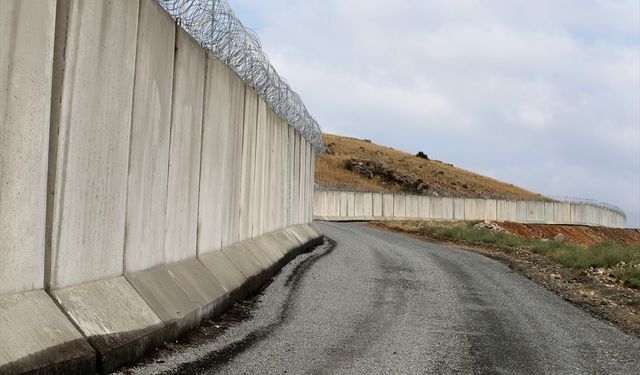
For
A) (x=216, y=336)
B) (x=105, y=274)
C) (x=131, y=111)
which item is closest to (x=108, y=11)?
(x=131, y=111)

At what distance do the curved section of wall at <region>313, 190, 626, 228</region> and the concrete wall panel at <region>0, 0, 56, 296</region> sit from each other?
3679 centimetres

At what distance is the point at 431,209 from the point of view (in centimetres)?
4766

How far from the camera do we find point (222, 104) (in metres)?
9.76

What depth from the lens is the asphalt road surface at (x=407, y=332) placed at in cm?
615

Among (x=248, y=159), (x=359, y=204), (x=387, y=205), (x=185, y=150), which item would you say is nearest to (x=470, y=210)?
(x=387, y=205)

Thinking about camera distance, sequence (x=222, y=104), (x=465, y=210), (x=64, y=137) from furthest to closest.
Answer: (x=465, y=210), (x=222, y=104), (x=64, y=137)

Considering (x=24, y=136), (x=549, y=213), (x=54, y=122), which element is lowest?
(x=549, y=213)

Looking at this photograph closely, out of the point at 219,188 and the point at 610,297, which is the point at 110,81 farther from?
the point at 610,297

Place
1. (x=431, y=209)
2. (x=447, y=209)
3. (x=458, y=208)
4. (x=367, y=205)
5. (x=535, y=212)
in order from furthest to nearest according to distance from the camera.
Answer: (x=535, y=212), (x=458, y=208), (x=447, y=209), (x=431, y=209), (x=367, y=205)

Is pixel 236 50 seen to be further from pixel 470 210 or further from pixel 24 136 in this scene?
pixel 470 210

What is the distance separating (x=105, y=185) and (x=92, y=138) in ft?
1.69

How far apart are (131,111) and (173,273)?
6.76 feet

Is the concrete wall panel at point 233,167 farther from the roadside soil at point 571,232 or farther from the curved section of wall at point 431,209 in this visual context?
the roadside soil at point 571,232

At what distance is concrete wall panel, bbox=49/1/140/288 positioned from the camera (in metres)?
4.96
